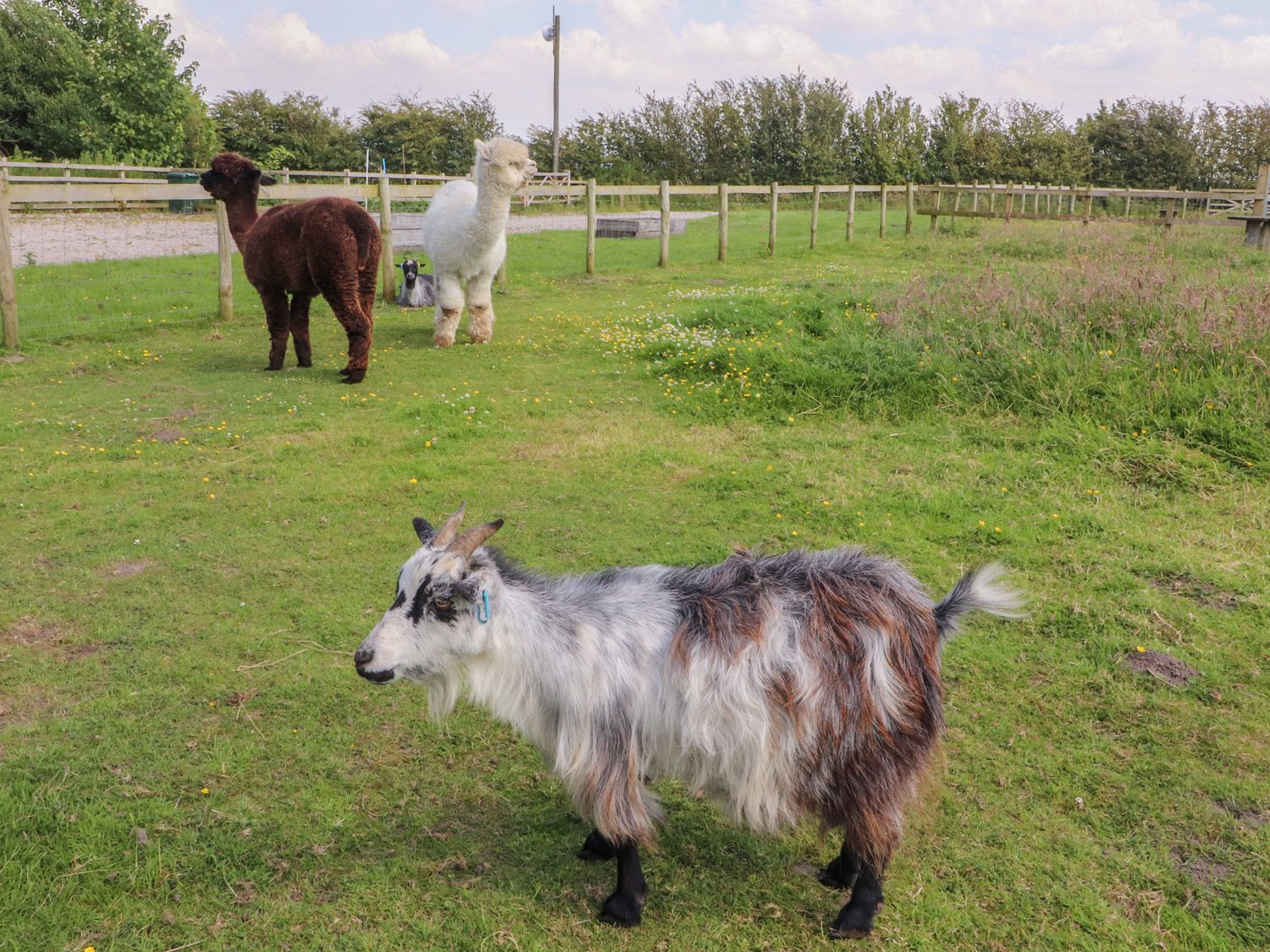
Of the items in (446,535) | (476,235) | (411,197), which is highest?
(411,197)

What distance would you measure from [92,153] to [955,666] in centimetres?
3644

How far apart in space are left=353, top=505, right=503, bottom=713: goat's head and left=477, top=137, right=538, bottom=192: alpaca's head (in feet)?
28.8

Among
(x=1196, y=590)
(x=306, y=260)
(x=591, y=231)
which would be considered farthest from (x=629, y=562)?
(x=591, y=231)

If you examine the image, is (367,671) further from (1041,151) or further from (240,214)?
(1041,151)

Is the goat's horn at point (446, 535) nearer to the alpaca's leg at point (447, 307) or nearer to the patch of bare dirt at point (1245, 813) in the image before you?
the patch of bare dirt at point (1245, 813)

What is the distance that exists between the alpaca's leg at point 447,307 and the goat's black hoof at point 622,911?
9426 millimetres

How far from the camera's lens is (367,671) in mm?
3121

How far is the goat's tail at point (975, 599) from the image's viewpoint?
3.23 metres

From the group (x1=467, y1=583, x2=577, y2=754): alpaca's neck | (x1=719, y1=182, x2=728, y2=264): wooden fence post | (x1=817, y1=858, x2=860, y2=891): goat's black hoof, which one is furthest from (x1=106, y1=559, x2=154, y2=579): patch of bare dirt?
(x1=719, y1=182, x2=728, y2=264): wooden fence post

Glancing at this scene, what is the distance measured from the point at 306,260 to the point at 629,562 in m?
6.01

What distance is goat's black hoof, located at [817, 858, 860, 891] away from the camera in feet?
11.0

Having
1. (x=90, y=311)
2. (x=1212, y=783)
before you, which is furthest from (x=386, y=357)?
(x=1212, y=783)

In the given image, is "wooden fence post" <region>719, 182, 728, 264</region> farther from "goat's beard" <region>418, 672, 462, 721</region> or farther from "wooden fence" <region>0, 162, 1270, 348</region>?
"goat's beard" <region>418, 672, 462, 721</region>

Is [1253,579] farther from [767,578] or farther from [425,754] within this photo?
[425,754]
